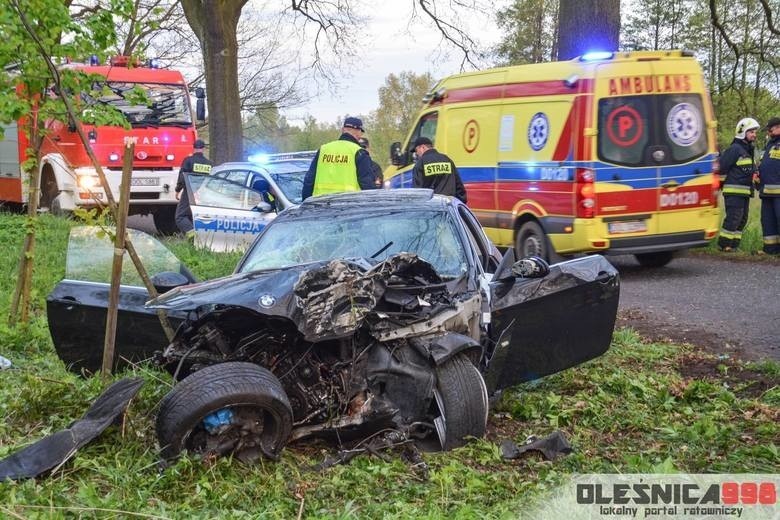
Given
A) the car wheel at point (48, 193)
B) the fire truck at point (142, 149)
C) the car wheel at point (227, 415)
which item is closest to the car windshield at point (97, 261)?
the car wheel at point (227, 415)

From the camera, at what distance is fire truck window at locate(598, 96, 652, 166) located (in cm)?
1004

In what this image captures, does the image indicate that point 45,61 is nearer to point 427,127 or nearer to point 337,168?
point 337,168

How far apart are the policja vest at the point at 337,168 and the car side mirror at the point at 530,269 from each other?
13.1 feet

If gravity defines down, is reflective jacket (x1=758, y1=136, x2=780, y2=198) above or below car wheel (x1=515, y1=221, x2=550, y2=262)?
above

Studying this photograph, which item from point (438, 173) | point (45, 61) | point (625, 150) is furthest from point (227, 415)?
point (625, 150)

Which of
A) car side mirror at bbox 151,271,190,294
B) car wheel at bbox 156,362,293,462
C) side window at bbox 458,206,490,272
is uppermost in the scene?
side window at bbox 458,206,490,272

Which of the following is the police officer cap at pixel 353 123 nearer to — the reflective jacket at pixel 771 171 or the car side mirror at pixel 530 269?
the car side mirror at pixel 530 269

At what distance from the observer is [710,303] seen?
9.27m

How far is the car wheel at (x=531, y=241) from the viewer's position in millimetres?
10768

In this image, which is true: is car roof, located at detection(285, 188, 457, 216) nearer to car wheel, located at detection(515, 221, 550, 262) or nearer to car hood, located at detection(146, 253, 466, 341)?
car hood, located at detection(146, 253, 466, 341)

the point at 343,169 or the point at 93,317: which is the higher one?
the point at 343,169

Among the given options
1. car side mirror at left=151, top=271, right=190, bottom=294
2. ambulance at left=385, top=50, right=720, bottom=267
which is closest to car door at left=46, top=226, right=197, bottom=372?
car side mirror at left=151, top=271, right=190, bottom=294

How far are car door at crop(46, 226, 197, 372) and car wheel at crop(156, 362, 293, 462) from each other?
96cm

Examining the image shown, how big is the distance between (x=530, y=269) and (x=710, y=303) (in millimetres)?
4852
